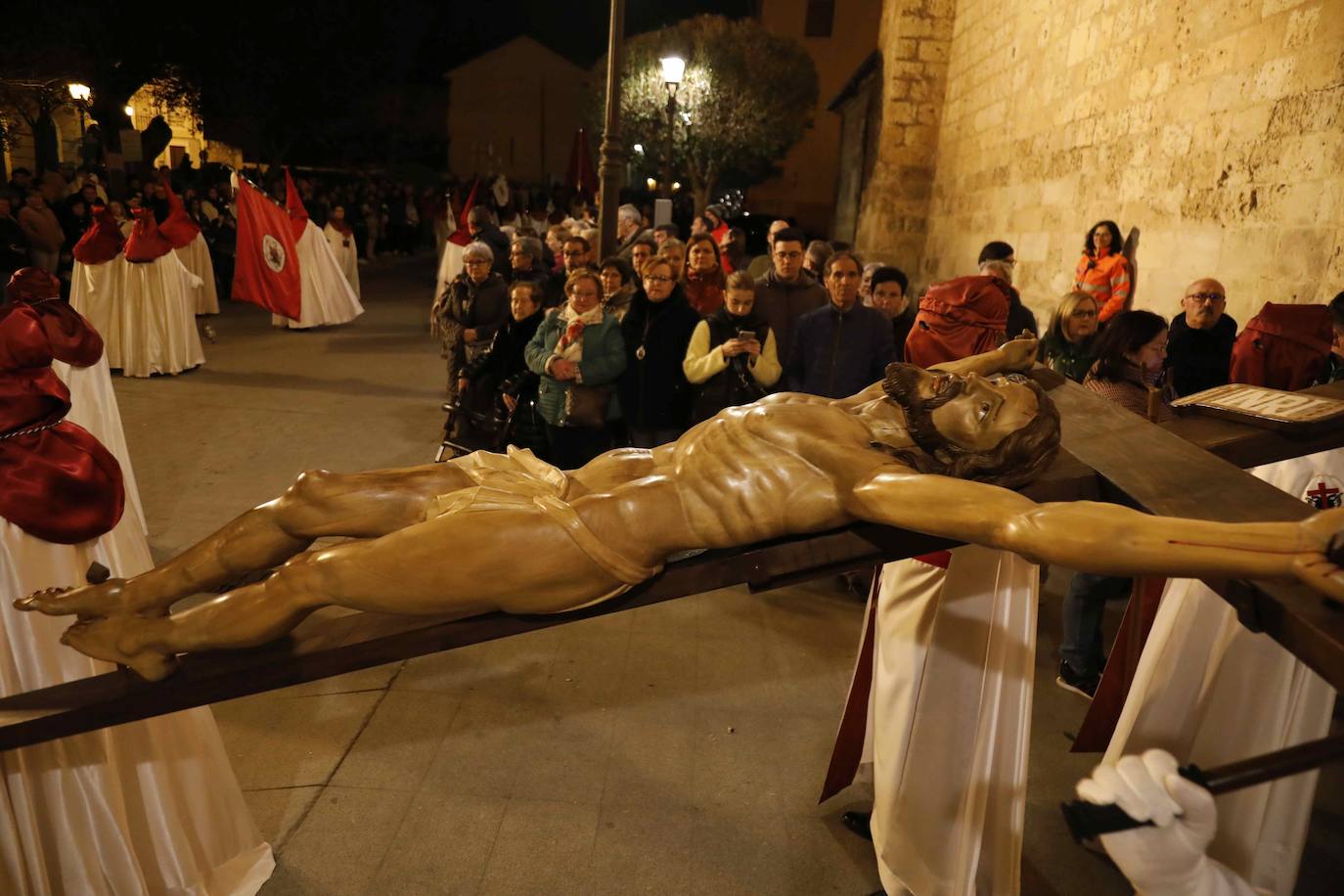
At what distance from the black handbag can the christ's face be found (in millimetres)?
3226

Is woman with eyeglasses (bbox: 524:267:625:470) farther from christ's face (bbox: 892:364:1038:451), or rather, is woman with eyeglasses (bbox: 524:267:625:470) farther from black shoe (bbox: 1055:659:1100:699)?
christ's face (bbox: 892:364:1038:451)

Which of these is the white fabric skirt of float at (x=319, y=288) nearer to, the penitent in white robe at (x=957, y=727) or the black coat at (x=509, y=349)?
the black coat at (x=509, y=349)

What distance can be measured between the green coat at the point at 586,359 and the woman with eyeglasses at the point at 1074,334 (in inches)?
89.9

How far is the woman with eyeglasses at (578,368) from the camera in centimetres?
512

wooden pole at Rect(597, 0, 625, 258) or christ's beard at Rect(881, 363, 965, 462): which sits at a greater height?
wooden pole at Rect(597, 0, 625, 258)

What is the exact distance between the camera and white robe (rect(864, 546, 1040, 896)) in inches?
98.8

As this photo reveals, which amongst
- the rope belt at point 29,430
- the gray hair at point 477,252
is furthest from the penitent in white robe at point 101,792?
the gray hair at point 477,252

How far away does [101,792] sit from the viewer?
245cm

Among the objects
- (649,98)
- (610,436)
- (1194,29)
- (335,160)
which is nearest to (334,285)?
(610,436)

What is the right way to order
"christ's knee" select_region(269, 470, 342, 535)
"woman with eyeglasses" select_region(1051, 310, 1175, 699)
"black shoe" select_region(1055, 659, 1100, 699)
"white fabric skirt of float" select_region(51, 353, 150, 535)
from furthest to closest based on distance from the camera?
"black shoe" select_region(1055, 659, 1100, 699) → "woman with eyeglasses" select_region(1051, 310, 1175, 699) → "white fabric skirt of float" select_region(51, 353, 150, 535) → "christ's knee" select_region(269, 470, 342, 535)

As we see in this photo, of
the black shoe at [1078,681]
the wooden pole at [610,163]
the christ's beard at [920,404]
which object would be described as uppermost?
the wooden pole at [610,163]

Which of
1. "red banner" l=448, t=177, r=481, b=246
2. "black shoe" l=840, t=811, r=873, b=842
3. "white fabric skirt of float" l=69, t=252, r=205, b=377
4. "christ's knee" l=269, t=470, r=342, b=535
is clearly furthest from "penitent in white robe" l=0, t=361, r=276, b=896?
"red banner" l=448, t=177, r=481, b=246

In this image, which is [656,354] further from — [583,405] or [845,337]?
[845,337]

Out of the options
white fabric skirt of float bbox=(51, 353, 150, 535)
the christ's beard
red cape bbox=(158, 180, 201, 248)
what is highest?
red cape bbox=(158, 180, 201, 248)
